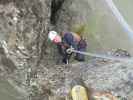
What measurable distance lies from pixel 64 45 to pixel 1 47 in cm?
46

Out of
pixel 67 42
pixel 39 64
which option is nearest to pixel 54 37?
pixel 67 42

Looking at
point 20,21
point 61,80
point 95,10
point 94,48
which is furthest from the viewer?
point 95,10

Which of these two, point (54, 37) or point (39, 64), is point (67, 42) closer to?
point (54, 37)

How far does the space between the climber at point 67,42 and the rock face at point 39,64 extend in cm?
6

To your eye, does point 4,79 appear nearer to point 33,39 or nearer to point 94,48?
point 33,39

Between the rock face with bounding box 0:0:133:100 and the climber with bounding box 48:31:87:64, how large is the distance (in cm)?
6

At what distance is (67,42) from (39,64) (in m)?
0.27

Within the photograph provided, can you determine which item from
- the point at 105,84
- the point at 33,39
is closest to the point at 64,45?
the point at 33,39

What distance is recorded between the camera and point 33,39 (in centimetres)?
252

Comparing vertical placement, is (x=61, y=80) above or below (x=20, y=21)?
below

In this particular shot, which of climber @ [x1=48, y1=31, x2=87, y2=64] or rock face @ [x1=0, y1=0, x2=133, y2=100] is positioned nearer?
rock face @ [x1=0, y1=0, x2=133, y2=100]

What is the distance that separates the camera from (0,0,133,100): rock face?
2.46 meters

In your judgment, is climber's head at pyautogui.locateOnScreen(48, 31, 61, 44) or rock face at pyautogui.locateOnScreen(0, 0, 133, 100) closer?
rock face at pyautogui.locateOnScreen(0, 0, 133, 100)

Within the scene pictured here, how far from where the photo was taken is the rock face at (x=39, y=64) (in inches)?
96.7
